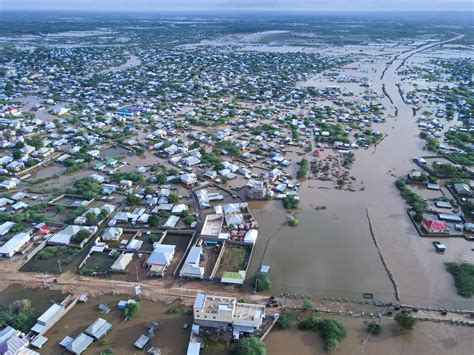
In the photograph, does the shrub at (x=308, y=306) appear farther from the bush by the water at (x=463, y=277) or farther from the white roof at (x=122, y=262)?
the white roof at (x=122, y=262)

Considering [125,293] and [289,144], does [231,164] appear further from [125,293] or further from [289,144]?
[125,293]

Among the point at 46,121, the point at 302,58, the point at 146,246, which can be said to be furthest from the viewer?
the point at 302,58

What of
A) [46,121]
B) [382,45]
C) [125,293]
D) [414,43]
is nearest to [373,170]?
[125,293]

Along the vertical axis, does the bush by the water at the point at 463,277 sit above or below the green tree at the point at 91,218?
below

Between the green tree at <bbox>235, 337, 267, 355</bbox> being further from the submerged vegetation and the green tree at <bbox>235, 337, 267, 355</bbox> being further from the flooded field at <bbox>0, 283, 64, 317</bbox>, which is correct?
the submerged vegetation

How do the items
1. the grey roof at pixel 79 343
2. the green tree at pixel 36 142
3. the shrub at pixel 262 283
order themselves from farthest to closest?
the green tree at pixel 36 142 < the shrub at pixel 262 283 < the grey roof at pixel 79 343

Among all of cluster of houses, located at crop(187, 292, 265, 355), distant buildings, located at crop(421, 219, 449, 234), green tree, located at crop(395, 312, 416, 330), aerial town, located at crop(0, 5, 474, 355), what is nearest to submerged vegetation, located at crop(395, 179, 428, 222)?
aerial town, located at crop(0, 5, 474, 355)

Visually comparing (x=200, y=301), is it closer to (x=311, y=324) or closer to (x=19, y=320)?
(x=311, y=324)

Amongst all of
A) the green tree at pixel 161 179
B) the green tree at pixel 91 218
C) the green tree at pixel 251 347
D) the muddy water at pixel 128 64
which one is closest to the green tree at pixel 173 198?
the green tree at pixel 161 179
